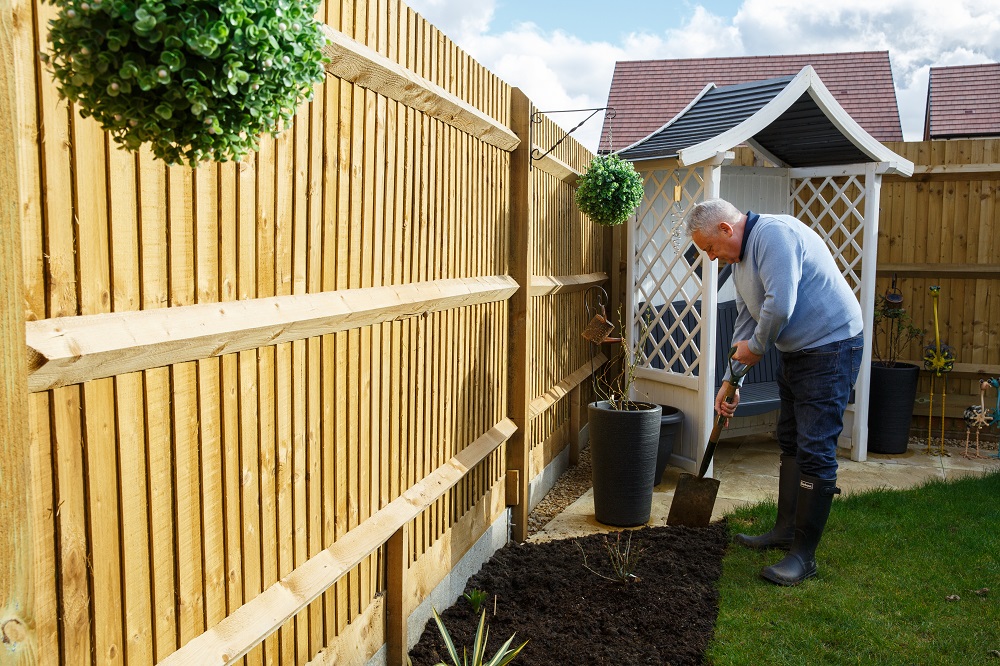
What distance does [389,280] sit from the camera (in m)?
2.92

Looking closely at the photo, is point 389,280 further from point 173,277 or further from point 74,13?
point 74,13

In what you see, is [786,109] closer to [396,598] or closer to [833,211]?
[833,211]

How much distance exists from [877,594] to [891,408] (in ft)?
10.5

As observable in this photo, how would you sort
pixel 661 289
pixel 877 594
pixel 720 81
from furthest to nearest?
pixel 720 81, pixel 661 289, pixel 877 594

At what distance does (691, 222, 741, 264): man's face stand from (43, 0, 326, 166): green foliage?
9.75 feet

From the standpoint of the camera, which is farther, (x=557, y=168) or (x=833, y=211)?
(x=833, y=211)

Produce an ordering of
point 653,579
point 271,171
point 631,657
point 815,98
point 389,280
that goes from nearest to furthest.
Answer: point 271,171 → point 389,280 → point 631,657 → point 653,579 → point 815,98

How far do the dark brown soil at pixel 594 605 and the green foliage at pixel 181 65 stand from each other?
7.67ft

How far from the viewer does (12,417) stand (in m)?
1.23

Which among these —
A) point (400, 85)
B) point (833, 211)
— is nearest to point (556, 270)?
point (400, 85)

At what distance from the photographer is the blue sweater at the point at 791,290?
3.90 m

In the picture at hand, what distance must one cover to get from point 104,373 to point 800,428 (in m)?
3.35

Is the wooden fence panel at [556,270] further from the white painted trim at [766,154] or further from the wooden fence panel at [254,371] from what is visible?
the white painted trim at [766,154]

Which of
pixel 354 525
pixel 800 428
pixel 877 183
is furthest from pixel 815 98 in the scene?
pixel 354 525
